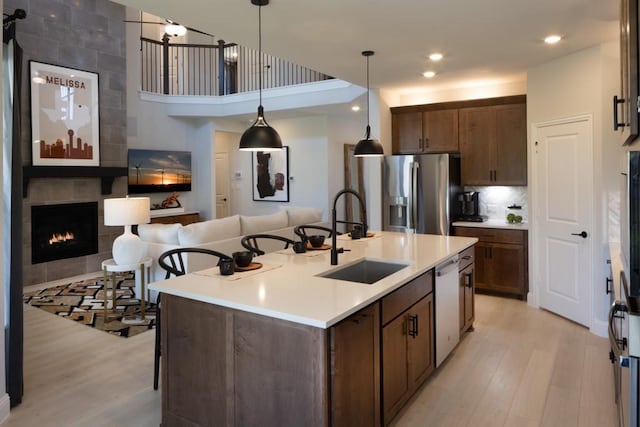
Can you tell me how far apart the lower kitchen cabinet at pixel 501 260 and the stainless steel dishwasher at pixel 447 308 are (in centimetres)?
185

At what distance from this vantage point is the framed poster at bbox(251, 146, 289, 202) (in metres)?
8.83

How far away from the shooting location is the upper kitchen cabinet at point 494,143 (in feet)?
16.8

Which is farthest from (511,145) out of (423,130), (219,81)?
(219,81)

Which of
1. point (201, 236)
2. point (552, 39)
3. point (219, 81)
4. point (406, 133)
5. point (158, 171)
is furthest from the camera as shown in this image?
point (219, 81)

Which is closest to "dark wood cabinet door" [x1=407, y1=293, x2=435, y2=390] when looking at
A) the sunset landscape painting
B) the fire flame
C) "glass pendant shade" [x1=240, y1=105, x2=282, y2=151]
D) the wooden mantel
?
"glass pendant shade" [x1=240, y1=105, x2=282, y2=151]

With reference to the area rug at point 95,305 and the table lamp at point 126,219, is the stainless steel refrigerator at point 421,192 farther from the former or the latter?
the area rug at point 95,305

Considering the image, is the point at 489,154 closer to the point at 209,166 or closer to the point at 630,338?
the point at 630,338

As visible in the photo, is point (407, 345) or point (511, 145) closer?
point (407, 345)

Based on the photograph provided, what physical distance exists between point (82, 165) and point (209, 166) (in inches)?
103

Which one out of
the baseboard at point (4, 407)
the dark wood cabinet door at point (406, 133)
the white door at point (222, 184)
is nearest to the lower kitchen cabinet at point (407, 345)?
the baseboard at point (4, 407)

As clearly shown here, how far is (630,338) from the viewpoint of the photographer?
1.48 meters

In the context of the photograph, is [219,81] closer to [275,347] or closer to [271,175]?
[271,175]

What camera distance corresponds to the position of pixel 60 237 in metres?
6.17

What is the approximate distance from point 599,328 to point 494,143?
2357 millimetres
